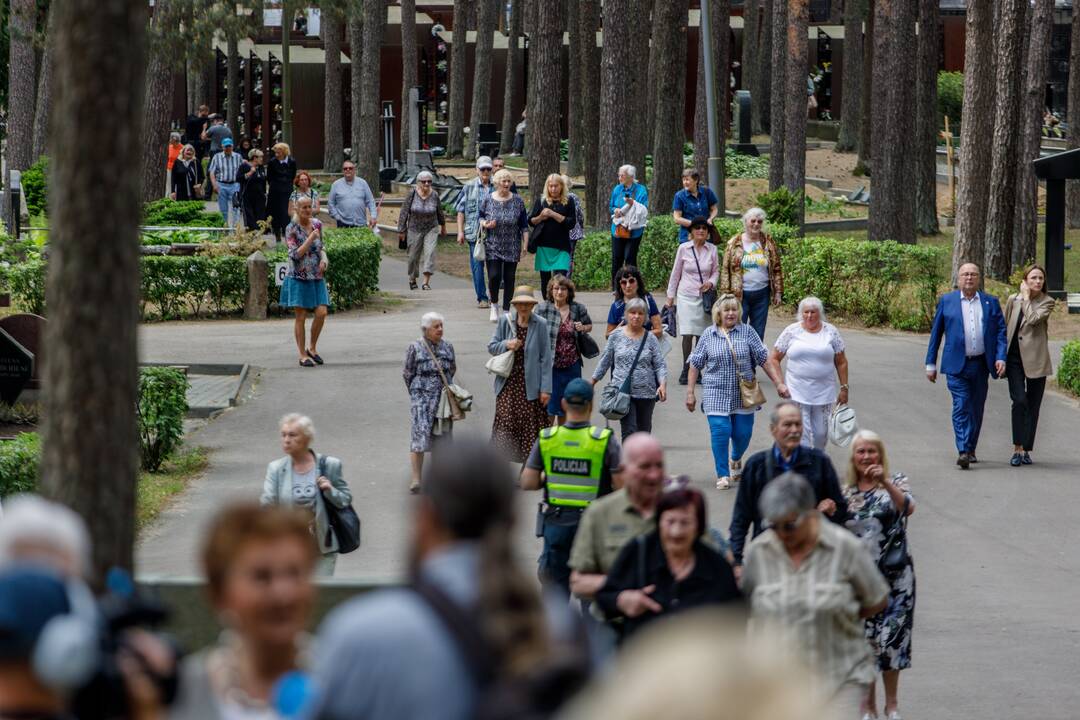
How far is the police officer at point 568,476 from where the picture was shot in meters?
9.14

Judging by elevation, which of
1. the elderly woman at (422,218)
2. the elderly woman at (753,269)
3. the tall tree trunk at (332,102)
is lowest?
the elderly woman at (753,269)

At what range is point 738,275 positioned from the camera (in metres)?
16.5

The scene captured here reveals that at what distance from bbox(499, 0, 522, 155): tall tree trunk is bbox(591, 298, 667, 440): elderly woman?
4259 centimetres

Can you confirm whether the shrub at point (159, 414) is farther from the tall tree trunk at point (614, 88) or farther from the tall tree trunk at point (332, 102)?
the tall tree trunk at point (332, 102)

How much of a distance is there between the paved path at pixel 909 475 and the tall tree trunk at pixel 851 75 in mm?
31190

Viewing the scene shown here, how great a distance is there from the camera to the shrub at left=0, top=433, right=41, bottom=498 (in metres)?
11.4

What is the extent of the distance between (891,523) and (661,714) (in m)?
6.74

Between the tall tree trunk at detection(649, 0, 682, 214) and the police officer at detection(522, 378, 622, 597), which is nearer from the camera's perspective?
the police officer at detection(522, 378, 622, 597)

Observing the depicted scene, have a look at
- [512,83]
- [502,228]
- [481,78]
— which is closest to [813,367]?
[502,228]

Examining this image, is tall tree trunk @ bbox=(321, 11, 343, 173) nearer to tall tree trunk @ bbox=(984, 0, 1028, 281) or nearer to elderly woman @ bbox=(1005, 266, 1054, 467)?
tall tree trunk @ bbox=(984, 0, 1028, 281)

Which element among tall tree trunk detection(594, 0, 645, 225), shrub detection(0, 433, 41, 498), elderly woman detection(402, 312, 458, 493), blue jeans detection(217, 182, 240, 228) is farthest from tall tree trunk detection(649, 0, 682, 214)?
shrub detection(0, 433, 41, 498)

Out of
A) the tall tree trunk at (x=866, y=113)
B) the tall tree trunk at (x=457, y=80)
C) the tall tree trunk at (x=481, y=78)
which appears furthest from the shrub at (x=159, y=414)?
the tall tree trunk at (x=457, y=80)

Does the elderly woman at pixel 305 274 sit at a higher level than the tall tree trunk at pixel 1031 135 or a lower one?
lower

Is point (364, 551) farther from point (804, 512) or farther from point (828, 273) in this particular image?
point (828, 273)
